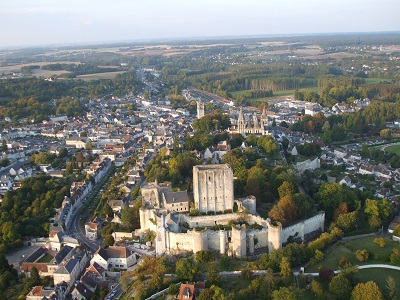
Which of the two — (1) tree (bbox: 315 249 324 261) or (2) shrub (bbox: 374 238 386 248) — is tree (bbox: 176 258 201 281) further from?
(2) shrub (bbox: 374 238 386 248)

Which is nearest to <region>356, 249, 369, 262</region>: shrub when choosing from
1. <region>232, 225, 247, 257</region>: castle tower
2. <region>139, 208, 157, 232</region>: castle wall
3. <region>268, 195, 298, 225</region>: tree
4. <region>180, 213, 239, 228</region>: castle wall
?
<region>268, 195, 298, 225</region>: tree

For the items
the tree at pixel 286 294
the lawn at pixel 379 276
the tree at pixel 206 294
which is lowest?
the lawn at pixel 379 276

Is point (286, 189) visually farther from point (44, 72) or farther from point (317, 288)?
point (44, 72)

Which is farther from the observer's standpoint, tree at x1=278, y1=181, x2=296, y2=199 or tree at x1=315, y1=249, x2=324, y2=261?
tree at x1=278, y1=181, x2=296, y2=199

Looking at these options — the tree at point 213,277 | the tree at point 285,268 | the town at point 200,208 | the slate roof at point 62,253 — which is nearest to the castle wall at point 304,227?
the town at point 200,208

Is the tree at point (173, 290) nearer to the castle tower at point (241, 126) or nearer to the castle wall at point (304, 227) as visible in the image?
the castle wall at point (304, 227)
